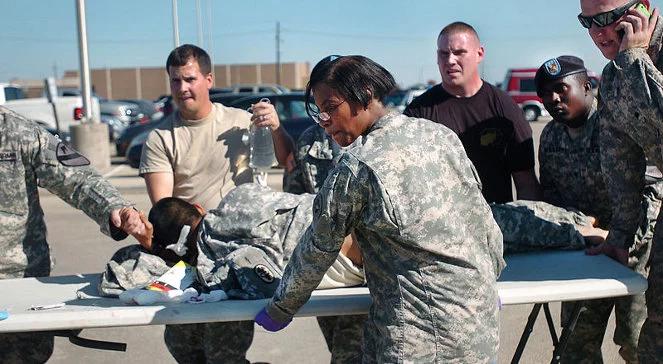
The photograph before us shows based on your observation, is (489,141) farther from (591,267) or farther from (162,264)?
(162,264)

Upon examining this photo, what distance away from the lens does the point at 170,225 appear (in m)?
3.28

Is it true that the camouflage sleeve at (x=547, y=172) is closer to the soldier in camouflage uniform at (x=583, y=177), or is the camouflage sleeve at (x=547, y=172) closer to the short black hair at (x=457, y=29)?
the soldier in camouflage uniform at (x=583, y=177)

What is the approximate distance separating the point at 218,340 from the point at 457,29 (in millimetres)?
1971

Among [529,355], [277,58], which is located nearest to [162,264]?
[529,355]

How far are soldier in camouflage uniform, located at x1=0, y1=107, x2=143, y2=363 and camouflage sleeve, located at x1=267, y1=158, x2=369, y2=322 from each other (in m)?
0.99

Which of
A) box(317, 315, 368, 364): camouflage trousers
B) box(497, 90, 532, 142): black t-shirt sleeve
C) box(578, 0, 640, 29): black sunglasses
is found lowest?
box(317, 315, 368, 364): camouflage trousers

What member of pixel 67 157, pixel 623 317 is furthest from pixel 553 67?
pixel 67 157

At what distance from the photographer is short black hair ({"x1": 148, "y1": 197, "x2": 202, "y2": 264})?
326 cm

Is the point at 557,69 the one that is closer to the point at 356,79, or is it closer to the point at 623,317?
the point at 623,317

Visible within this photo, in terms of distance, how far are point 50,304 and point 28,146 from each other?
2.50 ft

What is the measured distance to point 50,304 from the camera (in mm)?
2896

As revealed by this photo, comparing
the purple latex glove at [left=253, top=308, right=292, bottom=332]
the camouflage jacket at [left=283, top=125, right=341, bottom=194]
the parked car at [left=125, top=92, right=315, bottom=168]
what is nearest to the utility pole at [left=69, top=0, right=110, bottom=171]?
the parked car at [left=125, top=92, right=315, bottom=168]

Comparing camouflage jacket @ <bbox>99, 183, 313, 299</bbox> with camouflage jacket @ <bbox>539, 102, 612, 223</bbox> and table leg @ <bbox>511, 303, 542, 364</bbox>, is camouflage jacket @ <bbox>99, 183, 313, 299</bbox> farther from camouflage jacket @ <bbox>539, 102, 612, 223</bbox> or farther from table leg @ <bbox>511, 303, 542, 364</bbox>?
camouflage jacket @ <bbox>539, 102, 612, 223</bbox>

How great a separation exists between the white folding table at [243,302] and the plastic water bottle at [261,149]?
1.00m
